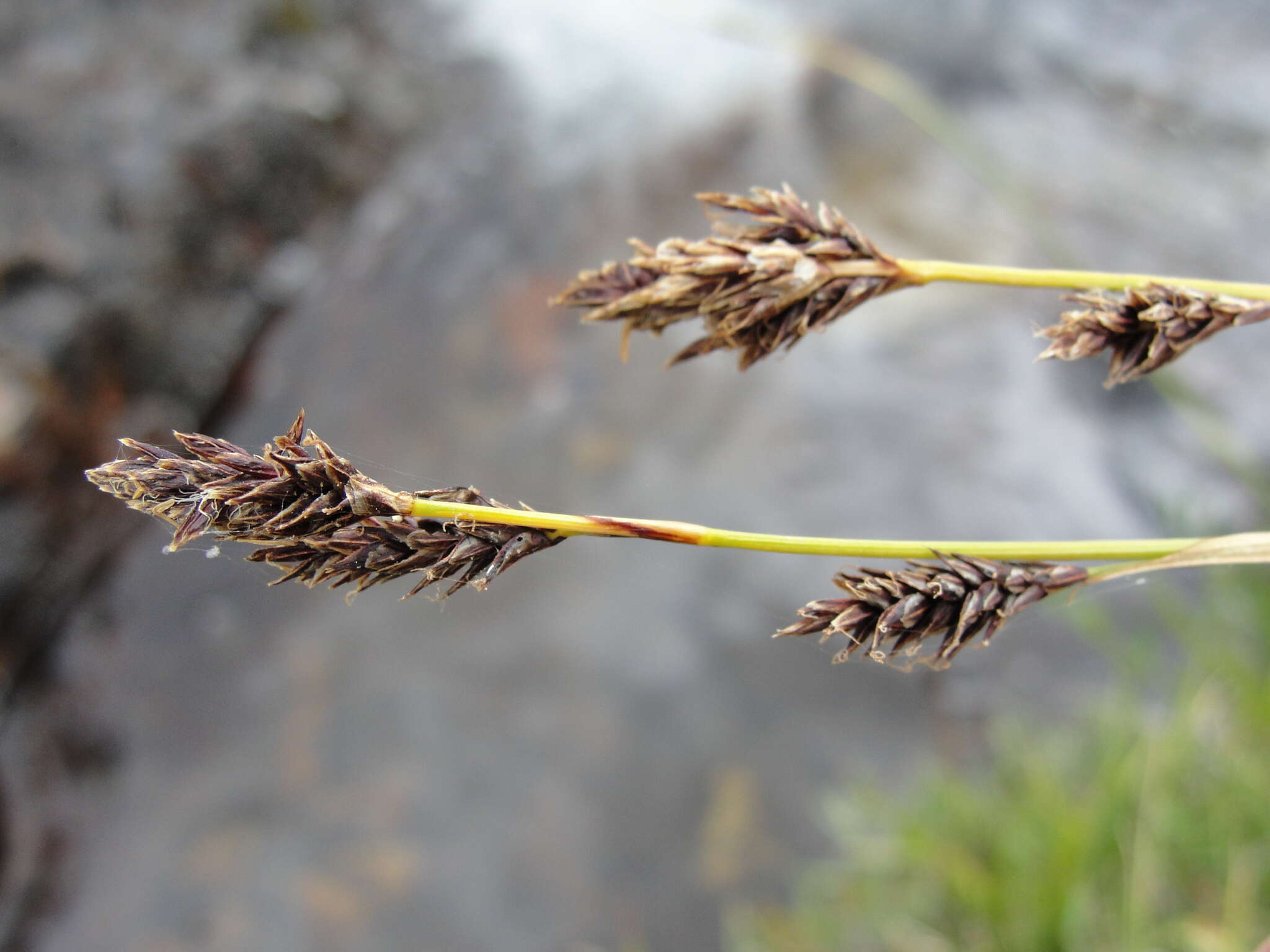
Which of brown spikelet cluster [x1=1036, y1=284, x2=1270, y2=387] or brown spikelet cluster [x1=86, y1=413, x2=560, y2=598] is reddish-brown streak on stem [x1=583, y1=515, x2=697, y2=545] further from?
brown spikelet cluster [x1=1036, y1=284, x2=1270, y2=387]

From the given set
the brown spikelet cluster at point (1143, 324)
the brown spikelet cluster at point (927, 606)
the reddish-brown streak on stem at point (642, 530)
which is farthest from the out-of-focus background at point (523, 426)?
the reddish-brown streak on stem at point (642, 530)

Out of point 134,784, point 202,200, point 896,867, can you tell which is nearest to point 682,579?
point 896,867

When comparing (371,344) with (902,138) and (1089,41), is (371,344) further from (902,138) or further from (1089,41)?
(1089,41)

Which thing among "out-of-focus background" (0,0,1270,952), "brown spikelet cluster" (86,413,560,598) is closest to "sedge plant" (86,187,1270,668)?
"brown spikelet cluster" (86,413,560,598)

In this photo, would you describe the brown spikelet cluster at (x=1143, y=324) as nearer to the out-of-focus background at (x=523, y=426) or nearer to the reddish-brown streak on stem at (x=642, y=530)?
the reddish-brown streak on stem at (x=642, y=530)

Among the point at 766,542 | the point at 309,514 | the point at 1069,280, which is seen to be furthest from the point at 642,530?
the point at 1069,280

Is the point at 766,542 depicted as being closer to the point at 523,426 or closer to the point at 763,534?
the point at 763,534
